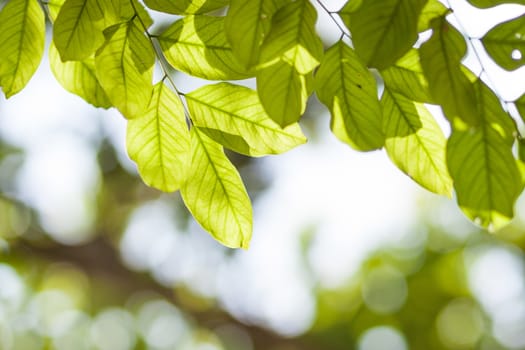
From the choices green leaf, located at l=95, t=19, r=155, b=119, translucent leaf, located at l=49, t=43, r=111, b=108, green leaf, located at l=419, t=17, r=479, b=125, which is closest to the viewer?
green leaf, located at l=419, t=17, r=479, b=125

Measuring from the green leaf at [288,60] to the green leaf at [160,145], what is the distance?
18cm

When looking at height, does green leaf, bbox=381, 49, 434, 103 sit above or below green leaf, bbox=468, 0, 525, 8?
below

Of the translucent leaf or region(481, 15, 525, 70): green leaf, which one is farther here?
the translucent leaf

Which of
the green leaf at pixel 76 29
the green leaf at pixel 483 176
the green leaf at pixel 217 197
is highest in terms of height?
the green leaf at pixel 76 29

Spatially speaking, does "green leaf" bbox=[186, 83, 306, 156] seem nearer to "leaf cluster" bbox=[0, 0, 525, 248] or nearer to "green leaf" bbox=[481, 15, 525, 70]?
"leaf cluster" bbox=[0, 0, 525, 248]

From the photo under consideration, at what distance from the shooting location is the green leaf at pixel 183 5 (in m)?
0.84

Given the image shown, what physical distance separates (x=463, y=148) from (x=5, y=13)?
667mm

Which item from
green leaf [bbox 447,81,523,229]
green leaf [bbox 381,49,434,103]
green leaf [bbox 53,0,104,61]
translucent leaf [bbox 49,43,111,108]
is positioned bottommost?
translucent leaf [bbox 49,43,111,108]

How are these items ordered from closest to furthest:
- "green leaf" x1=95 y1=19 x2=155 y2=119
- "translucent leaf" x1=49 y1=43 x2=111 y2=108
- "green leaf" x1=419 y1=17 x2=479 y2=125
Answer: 1. "green leaf" x1=419 y1=17 x2=479 y2=125
2. "green leaf" x1=95 y1=19 x2=155 y2=119
3. "translucent leaf" x1=49 y1=43 x2=111 y2=108

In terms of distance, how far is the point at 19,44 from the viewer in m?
0.92

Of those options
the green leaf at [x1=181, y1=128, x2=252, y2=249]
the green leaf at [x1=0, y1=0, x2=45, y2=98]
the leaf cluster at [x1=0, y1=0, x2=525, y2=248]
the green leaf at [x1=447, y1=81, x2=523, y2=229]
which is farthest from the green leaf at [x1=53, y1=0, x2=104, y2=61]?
the green leaf at [x1=447, y1=81, x2=523, y2=229]

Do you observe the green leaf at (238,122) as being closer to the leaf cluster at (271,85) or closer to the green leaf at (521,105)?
the leaf cluster at (271,85)

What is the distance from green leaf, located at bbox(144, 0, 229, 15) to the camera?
84cm

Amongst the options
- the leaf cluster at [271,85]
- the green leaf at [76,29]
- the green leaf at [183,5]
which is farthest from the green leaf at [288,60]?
the green leaf at [76,29]
